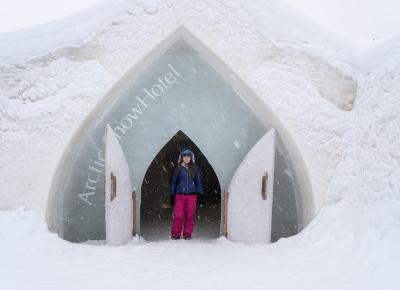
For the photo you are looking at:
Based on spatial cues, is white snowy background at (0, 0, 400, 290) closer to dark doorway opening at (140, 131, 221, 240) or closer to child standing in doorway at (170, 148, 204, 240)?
child standing in doorway at (170, 148, 204, 240)

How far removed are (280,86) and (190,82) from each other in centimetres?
117

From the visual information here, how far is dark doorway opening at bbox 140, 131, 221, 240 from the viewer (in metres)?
6.18

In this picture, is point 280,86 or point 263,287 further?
point 280,86

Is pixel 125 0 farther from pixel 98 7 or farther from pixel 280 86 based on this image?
pixel 280 86

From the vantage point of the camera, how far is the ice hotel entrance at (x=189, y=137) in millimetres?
4828

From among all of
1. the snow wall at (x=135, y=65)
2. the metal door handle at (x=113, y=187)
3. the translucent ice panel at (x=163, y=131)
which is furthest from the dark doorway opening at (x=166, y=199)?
the snow wall at (x=135, y=65)

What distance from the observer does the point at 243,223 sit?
4914mm

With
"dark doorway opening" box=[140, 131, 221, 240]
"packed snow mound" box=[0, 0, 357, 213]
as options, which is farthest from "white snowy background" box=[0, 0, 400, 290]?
"dark doorway opening" box=[140, 131, 221, 240]

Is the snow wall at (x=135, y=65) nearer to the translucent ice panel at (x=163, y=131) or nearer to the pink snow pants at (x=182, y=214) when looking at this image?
the translucent ice panel at (x=163, y=131)

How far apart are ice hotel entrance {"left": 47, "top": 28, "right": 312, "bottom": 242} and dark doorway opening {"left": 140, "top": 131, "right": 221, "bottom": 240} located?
1048 millimetres

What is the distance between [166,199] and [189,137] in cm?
375

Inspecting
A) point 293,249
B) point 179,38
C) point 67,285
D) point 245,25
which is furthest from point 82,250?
point 245,25

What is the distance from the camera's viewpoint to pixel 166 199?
851 cm

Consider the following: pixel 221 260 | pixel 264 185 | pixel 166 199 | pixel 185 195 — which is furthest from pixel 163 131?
pixel 166 199
